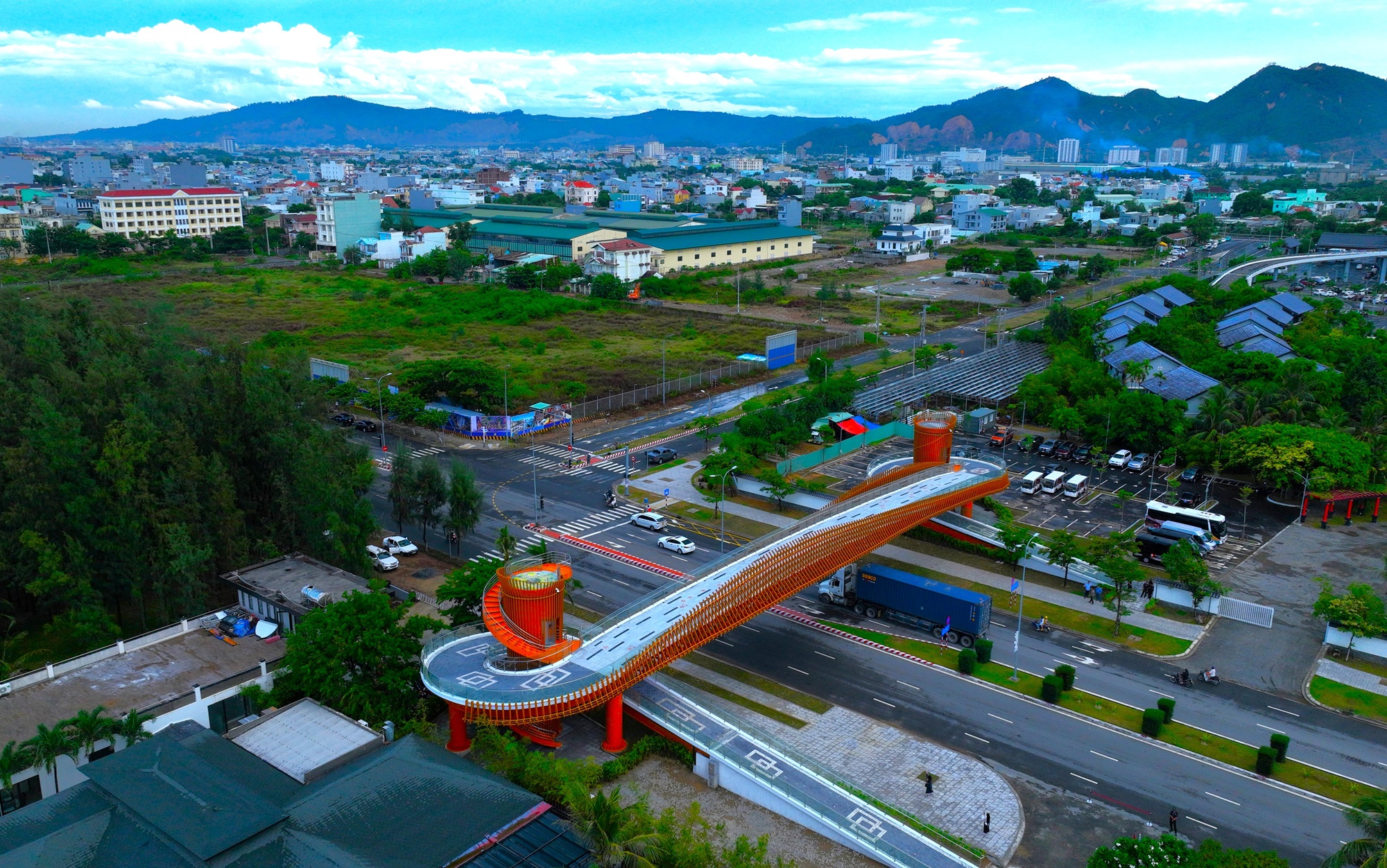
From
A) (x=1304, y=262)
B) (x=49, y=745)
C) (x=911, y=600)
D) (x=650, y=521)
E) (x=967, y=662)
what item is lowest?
(x=967, y=662)

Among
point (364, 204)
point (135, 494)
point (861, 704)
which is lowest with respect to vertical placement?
point (861, 704)

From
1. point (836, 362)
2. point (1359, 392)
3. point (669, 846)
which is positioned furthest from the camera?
point (836, 362)

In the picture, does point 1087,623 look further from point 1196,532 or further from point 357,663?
point 357,663

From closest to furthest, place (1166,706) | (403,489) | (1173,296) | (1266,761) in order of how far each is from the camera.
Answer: (1266,761)
(1166,706)
(403,489)
(1173,296)

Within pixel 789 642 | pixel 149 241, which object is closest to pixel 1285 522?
pixel 789 642

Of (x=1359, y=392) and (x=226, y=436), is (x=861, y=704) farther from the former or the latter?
(x=1359, y=392)

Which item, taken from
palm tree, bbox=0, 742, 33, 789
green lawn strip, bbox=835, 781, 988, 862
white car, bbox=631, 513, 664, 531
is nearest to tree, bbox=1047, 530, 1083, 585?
green lawn strip, bbox=835, 781, 988, 862

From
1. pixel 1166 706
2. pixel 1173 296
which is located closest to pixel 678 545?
pixel 1166 706

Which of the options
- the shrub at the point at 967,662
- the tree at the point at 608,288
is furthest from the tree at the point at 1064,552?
the tree at the point at 608,288
